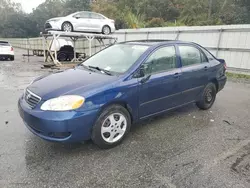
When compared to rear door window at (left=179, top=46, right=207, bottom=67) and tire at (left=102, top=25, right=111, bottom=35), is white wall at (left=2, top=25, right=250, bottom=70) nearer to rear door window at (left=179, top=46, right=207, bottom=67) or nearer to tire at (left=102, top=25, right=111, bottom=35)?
tire at (left=102, top=25, right=111, bottom=35)

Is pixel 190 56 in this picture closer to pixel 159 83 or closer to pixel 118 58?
pixel 159 83

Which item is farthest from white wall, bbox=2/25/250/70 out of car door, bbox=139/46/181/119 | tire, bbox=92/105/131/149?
tire, bbox=92/105/131/149

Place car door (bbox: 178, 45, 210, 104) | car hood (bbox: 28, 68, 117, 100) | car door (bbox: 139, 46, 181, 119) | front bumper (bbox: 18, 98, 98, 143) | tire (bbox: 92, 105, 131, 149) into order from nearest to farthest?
front bumper (bbox: 18, 98, 98, 143)
car hood (bbox: 28, 68, 117, 100)
tire (bbox: 92, 105, 131, 149)
car door (bbox: 139, 46, 181, 119)
car door (bbox: 178, 45, 210, 104)

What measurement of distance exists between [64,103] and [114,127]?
843 mm

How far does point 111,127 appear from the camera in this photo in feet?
10.5

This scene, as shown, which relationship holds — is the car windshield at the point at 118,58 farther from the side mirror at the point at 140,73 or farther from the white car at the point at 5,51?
the white car at the point at 5,51

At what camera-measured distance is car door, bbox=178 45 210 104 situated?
420cm

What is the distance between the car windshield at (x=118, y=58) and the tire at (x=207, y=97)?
188cm

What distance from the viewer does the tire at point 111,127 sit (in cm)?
303

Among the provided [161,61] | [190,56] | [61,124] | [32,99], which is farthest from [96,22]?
[61,124]

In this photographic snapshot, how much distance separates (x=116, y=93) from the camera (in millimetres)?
3121

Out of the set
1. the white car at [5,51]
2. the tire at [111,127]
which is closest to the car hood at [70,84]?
the tire at [111,127]

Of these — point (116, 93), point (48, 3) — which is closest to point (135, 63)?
point (116, 93)

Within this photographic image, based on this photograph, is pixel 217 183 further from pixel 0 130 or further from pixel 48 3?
pixel 48 3
